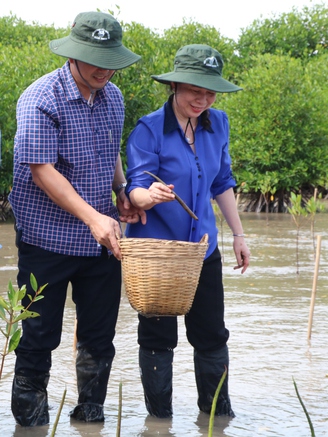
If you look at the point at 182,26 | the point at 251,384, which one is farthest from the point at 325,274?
the point at 182,26

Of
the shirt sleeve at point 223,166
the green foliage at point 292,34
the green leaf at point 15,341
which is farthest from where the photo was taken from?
the green foliage at point 292,34

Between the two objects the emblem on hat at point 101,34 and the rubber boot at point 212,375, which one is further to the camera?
the rubber boot at point 212,375

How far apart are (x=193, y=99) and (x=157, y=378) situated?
128cm

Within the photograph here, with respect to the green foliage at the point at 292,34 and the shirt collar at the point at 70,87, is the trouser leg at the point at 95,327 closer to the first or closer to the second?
the shirt collar at the point at 70,87

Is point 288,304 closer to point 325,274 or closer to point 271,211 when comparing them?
point 325,274

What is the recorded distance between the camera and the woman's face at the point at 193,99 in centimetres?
368

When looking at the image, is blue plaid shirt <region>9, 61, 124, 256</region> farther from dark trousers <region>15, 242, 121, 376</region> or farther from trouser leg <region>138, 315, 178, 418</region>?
trouser leg <region>138, 315, 178, 418</region>

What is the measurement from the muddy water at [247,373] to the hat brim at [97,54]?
161 cm

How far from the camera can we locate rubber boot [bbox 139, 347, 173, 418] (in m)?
3.87

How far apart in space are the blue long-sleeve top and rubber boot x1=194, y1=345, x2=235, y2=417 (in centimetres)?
51

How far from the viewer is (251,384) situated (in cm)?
467

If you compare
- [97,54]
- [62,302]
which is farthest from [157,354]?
[97,54]

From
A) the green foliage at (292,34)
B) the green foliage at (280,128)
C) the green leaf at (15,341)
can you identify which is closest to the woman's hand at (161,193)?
the green leaf at (15,341)

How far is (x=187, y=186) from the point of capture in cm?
371
